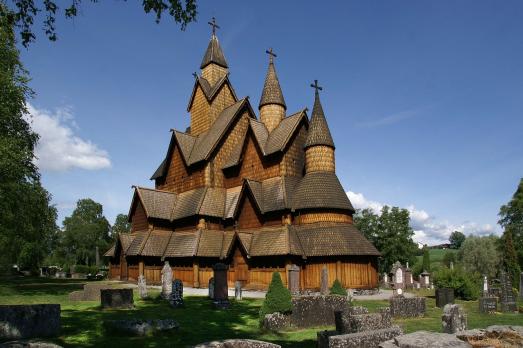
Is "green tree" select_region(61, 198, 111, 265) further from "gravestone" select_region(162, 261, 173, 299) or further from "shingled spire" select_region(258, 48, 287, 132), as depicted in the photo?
"gravestone" select_region(162, 261, 173, 299)

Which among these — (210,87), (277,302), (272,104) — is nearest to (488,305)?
(277,302)

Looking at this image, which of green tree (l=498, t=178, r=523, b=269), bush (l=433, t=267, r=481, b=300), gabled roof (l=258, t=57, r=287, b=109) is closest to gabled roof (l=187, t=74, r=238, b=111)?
gabled roof (l=258, t=57, r=287, b=109)

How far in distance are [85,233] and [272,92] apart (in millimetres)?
63127

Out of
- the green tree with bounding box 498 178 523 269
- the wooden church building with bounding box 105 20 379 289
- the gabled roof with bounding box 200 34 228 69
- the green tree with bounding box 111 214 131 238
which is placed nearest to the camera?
the wooden church building with bounding box 105 20 379 289

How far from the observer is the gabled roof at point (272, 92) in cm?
3872

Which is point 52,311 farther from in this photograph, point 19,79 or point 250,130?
point 250,130

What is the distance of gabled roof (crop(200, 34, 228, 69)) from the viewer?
43875 millimetres

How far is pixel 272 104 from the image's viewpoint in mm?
38625

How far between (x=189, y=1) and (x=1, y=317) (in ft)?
29.1

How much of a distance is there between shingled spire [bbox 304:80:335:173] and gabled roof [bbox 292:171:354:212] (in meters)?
0.62

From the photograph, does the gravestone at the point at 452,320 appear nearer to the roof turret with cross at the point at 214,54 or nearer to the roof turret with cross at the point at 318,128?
the roof turret with cross at the point at 318,128

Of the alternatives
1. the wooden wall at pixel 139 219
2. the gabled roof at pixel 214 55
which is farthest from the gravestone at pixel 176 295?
the gabled roof at pixel 214 55

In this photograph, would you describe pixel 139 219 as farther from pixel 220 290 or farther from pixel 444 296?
pixel 444 296

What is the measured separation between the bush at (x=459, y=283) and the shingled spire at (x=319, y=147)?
10428 mm
